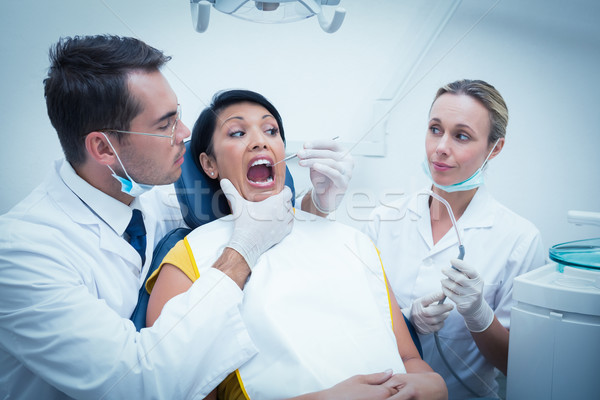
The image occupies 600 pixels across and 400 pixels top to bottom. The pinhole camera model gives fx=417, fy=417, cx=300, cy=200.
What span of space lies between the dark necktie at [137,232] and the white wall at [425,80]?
741 millimetres

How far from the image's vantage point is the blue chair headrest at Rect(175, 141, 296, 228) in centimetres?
132

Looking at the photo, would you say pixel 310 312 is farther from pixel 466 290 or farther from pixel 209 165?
pixel 209 165

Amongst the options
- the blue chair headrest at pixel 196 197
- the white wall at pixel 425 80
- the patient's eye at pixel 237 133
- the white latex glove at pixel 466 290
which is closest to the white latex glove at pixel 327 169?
the patient's eye at pixel 237 133

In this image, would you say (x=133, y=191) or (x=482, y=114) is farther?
(x=482, y=114)

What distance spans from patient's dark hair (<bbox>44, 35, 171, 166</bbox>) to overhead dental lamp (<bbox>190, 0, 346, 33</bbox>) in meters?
0.25

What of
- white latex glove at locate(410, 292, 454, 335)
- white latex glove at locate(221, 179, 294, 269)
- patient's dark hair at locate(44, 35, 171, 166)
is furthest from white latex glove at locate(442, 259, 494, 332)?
patient's dark hair at locate(44, 35, 171, 166)

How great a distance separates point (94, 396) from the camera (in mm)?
893

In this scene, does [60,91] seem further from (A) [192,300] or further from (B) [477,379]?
(B) [477,379]

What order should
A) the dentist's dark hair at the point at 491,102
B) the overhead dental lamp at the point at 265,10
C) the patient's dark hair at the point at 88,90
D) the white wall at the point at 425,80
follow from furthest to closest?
the white wall at the point at 425,80
the dentist's dark hair at the point at 491,102
the overhead dental lamp at the point at 265,10
the patient's dark hair at the point at 88,90

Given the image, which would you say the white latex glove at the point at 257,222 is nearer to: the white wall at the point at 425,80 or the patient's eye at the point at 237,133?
the patient's eye at the point at 237,133

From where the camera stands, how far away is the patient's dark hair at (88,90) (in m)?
1.12

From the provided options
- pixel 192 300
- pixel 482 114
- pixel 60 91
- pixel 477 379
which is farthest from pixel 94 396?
pixel 482 114

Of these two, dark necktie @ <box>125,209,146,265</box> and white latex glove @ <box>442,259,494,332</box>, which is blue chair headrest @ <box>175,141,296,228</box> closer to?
dark necktie @ <box>125,209,146,265</box>

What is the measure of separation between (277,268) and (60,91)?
76cm
